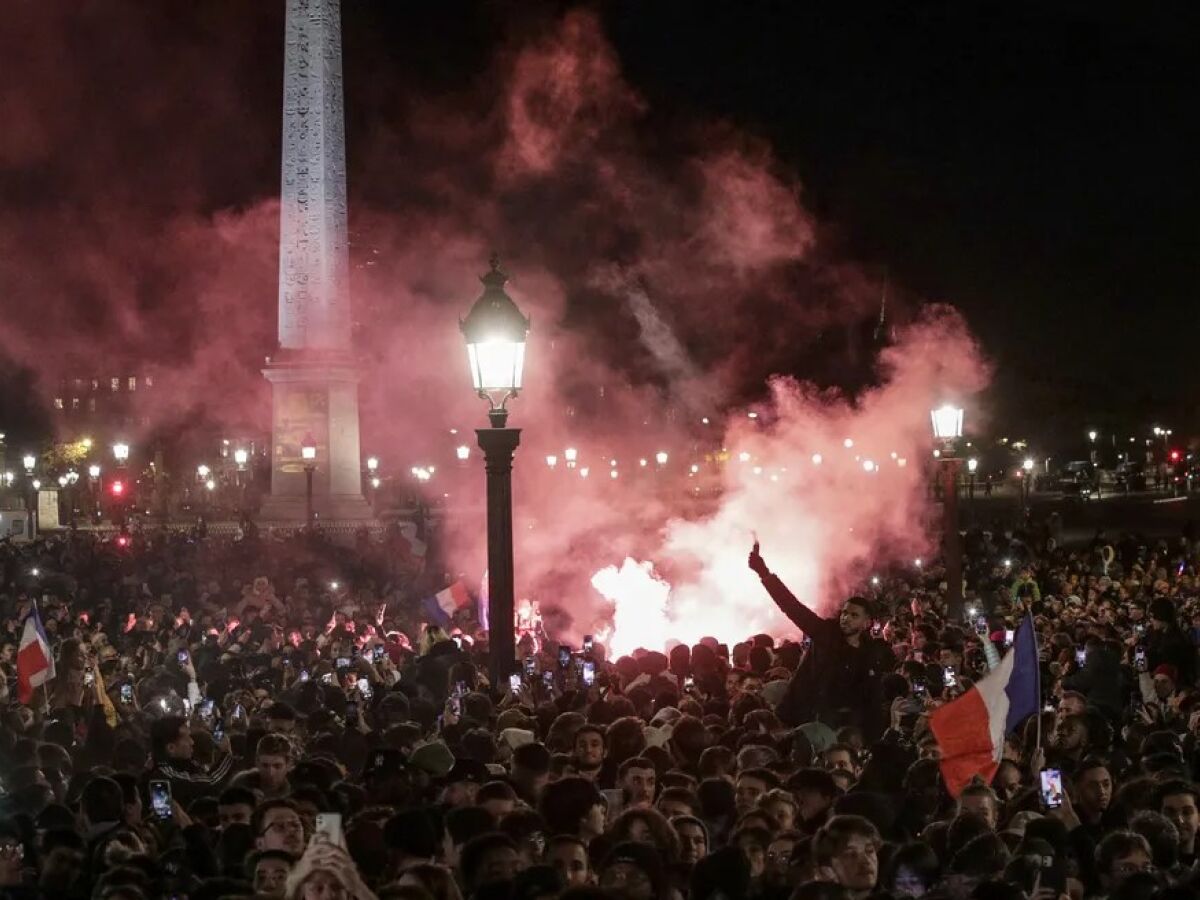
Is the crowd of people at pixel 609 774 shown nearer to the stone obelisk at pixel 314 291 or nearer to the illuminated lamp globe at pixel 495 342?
the illuminated lamp globe at pixel 495 342

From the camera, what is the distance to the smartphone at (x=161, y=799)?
773 cm

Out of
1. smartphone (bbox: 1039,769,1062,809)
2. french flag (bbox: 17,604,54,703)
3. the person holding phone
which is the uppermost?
french flag (bbox: 17,604,54,703)

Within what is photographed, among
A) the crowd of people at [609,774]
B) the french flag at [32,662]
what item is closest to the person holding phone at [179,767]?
the crowd of people at [609,774]

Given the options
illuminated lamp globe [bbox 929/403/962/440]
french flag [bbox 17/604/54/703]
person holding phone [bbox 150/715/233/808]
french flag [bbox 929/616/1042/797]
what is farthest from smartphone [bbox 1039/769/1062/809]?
illuminated lamp globe [bbox 929/403/962/440]

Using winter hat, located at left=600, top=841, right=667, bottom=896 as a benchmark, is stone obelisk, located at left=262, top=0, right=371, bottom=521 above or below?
above

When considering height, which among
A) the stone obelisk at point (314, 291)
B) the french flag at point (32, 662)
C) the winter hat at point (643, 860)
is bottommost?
the winter hat at point (643, 860)

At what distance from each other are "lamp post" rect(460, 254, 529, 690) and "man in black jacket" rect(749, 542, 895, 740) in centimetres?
212

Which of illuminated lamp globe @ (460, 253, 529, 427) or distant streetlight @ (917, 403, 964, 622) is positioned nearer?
illuminated lamp globe @ (460, 253, 529, 427)

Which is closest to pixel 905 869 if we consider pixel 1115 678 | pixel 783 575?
pixel 1115 678

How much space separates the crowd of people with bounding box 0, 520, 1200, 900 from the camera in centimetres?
633

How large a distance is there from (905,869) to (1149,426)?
107160 millimetres

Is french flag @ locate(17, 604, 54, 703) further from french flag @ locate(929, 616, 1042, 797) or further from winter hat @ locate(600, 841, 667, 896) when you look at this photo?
winter hat @ locate(600, 841, 667, 896)

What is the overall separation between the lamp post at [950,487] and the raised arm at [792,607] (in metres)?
6.65

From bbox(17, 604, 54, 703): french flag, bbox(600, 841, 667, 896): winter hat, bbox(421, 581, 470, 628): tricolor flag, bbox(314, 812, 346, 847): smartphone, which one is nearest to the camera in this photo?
bbox(314, 812, 346, 847): smartphone
